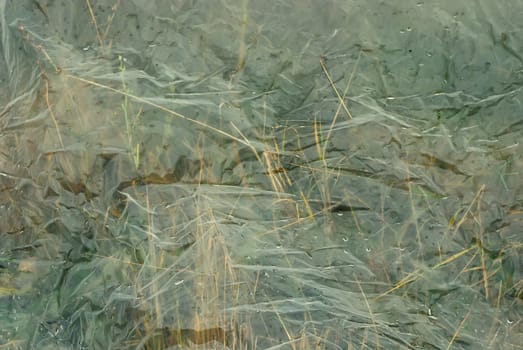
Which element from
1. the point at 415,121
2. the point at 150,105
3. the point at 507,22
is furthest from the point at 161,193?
the point at 507,22

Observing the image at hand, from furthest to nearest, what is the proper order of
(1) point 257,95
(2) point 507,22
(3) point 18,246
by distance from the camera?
1. (3) point 18,246
2. (1) point 257,95
3. (2) point 507,22

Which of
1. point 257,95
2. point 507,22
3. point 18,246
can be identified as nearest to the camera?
point 507,22

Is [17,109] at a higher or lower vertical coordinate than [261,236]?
higher

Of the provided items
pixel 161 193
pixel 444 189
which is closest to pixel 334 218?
pixel 444 189

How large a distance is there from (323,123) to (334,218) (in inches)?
7.8

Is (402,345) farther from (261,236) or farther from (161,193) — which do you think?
(161,193)

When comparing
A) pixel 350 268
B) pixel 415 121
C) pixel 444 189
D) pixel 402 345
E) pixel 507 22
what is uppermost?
pixel 507 22

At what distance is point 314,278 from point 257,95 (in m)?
0.40

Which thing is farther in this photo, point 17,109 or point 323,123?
point 17,109

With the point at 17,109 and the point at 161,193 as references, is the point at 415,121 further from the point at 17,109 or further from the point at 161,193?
the point at 17,109

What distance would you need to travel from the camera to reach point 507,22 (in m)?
1.22

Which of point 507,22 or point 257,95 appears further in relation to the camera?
point 257,95

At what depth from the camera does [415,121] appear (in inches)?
50.0

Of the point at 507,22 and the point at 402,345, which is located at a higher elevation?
the point at 507,22
